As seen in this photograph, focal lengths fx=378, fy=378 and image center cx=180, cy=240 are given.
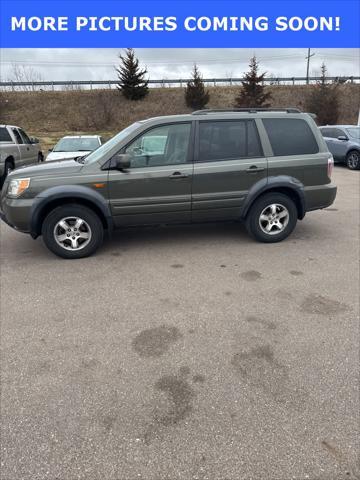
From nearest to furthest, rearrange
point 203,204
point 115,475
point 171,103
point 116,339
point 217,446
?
point 115,475 → point 217,446 → point 116,339 → point 203,204 → point 171,103

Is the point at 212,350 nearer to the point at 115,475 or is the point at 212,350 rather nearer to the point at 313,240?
the point at 115,475

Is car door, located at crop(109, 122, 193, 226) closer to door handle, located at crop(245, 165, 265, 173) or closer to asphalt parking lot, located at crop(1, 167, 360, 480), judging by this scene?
asphalt parking lot, located at crop(1, 167, 360, 480)

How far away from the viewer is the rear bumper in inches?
216

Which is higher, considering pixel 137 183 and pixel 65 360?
pixel 137 183

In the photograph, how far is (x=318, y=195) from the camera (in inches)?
218

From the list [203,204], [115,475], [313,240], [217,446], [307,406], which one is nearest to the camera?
[115,475]

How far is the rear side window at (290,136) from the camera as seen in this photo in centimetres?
539

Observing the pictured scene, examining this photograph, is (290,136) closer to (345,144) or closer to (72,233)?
(72,233)

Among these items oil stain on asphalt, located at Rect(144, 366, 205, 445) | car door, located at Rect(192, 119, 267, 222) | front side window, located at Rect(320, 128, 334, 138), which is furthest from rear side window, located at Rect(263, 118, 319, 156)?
front side window, located at Rect(320, 128, 334, 138)

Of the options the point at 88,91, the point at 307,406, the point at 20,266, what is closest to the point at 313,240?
the point at 307,406

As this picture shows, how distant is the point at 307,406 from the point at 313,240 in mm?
3701

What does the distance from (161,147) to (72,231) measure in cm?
162

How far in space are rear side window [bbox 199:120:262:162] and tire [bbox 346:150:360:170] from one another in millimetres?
10092

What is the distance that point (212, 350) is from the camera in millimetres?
2951
